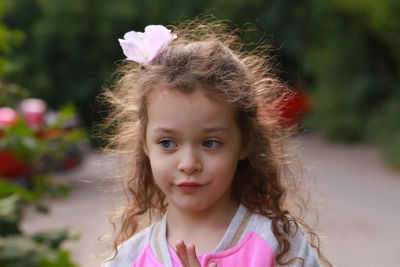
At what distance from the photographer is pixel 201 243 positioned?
1866mm

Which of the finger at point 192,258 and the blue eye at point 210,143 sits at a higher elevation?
the blue eye at point 210,143

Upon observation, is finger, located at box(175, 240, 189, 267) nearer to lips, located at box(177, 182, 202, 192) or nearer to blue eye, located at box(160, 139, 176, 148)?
lips, located at box(177, 182, 202, 192)

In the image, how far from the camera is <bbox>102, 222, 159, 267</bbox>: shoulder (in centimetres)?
197

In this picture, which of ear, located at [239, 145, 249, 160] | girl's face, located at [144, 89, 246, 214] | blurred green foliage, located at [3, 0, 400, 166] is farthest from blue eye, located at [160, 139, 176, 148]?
blurred green foliage, located at [3, 0, 400, 166]

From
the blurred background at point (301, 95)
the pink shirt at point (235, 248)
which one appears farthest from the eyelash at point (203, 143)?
the blurred background at point (301, 95)

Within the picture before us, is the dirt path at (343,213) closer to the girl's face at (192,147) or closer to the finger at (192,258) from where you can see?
the girl's face at (192,147)

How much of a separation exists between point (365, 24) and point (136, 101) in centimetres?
1162

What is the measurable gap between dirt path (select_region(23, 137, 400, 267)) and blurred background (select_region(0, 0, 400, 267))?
2 cm

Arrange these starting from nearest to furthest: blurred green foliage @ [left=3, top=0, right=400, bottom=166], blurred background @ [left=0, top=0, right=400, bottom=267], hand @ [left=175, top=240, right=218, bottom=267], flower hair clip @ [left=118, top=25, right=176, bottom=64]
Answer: hand @ [left=175, top=240, right=218, bottom=267], flower hair clip @ [left=118, top=25, right=176, bottom=64], blurred background @ [left=0, top=0, right=400, bottom=267], blurred green foliage @ [left=3, top=0, right=400, bottom=166]

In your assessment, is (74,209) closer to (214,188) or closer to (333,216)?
(333,216)

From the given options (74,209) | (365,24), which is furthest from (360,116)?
(74,209)

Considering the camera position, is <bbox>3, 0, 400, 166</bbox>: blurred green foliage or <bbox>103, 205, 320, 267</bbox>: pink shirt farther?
<bbox>3, 0, 400, 166</bbox>: blurred green foliage

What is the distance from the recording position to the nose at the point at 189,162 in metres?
1.75

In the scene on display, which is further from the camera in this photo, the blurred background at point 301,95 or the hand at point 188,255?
the blurred background at point 301,95
